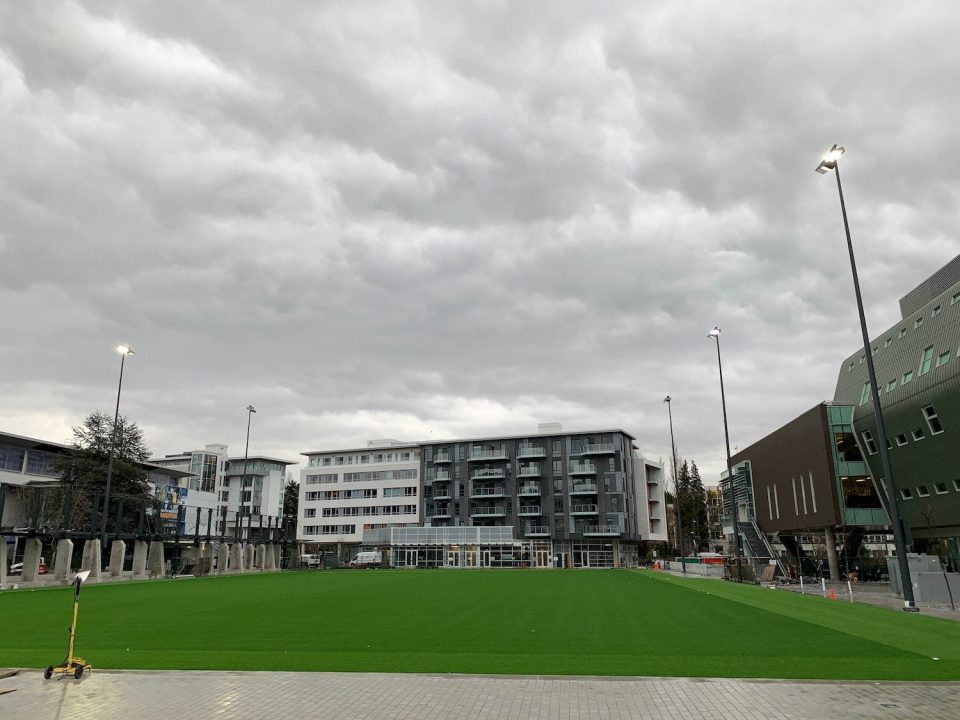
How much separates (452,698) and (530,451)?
8717 centimetres

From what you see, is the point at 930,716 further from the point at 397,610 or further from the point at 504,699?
the point at 397,610

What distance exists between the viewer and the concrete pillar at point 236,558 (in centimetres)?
6950

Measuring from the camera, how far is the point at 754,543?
193 feet

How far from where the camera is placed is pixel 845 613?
22703 millimetres

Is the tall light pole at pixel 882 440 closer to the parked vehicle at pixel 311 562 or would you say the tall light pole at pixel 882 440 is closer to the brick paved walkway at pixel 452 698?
the brick paved walkway at pixel 452 698

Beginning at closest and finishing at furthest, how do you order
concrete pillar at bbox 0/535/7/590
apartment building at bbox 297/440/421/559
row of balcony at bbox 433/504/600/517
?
concrete pillar at bbox 0/535/7/590, row of balcony at bbox 433/504/600/517, apartment building at bbox 297/440/421/559

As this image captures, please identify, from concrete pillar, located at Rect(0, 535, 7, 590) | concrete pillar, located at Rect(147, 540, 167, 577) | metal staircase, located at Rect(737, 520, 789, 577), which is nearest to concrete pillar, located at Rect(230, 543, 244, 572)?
concrete pillar, located at Rect(147, 540, 167, 577)

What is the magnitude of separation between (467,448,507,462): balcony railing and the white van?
62.1ft

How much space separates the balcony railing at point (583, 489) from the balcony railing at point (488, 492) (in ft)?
33.3

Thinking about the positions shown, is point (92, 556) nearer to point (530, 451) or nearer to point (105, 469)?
point (105, 469)

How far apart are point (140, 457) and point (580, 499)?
54.3 metres

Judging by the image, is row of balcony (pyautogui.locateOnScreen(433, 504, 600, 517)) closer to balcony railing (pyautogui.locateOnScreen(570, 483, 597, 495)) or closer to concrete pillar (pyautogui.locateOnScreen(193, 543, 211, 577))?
balcony railing (pyautogui.locateOnScreen(570, 483, 597, 495))

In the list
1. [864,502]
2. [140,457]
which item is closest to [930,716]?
[864,502]

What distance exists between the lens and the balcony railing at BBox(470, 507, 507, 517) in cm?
9619
